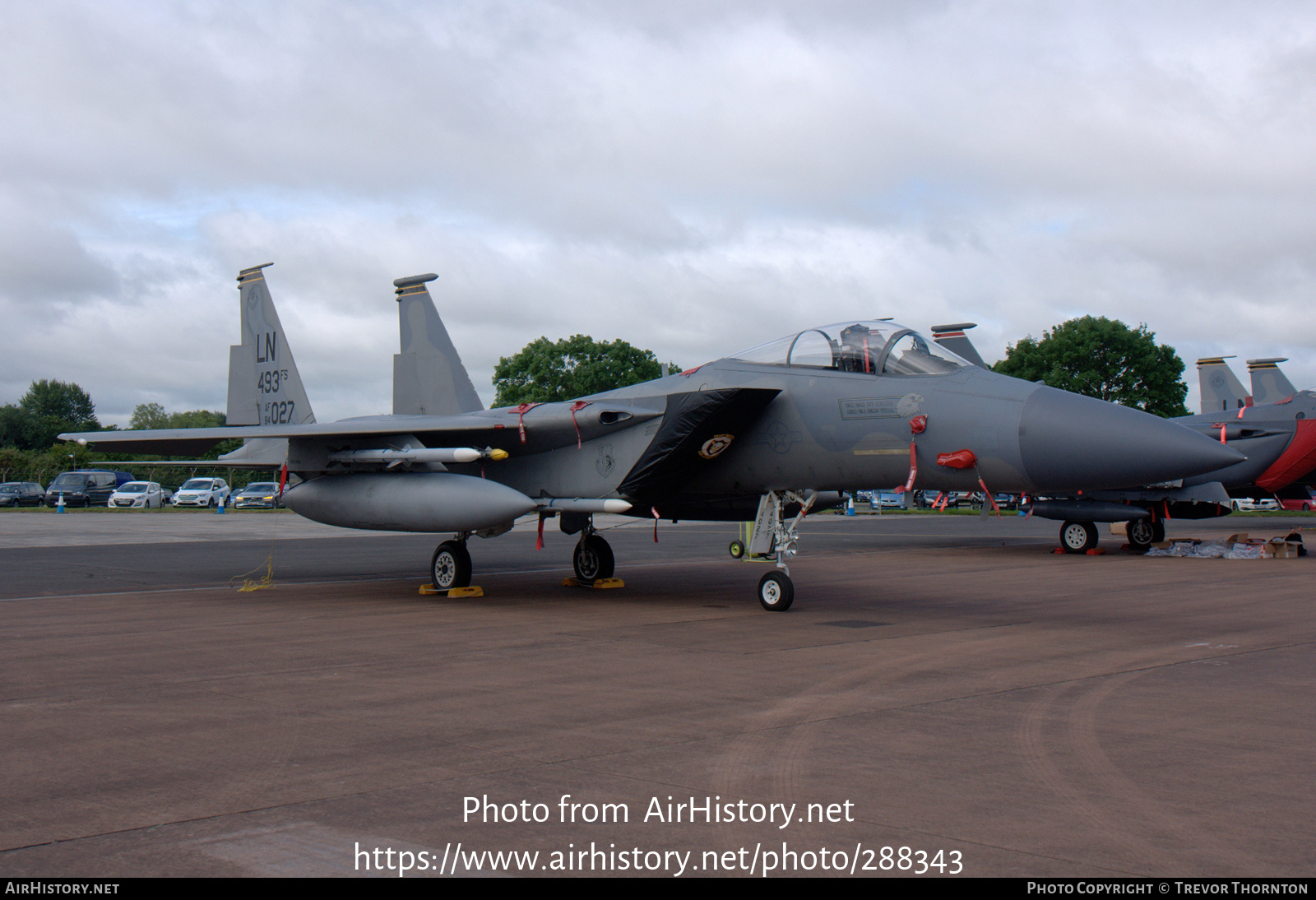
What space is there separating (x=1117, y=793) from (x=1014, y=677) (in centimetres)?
271

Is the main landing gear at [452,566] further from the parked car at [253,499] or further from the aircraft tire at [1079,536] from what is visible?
the parked car at [253,499]

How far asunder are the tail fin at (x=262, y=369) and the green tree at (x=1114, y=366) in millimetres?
48631

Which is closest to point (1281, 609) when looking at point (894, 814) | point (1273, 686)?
point (1273, 686)

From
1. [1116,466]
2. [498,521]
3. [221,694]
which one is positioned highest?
[1116,466]

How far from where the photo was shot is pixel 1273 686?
6.30 meters

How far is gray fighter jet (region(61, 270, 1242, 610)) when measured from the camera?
8.38m

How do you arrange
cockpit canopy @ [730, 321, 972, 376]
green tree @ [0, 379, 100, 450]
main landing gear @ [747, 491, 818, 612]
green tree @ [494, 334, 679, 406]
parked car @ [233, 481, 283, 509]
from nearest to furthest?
cockpit canopy @ [730, 321, 972, 376], main landing gear @ [747, 491, 818, 612], parked car @ [233, 481, 283, 509], green tree @ [494, 334, 679, 406], green tree @ [0, 379, 100, 450]

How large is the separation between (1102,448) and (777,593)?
11.4 feet

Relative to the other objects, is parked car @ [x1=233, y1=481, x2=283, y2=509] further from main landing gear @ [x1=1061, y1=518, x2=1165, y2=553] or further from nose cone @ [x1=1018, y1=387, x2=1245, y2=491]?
nose cone @ [x1=1018, y1=387, x2=1245, y2=491]

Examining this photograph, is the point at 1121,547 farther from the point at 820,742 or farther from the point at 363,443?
the point at 820,742

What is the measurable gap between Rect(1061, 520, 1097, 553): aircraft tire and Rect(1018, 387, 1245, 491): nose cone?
12.2 m

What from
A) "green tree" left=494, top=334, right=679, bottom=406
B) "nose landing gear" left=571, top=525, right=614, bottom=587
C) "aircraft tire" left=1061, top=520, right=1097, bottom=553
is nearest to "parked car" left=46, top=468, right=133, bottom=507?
"green tree" left=494, top=334, right=679, bottom=406

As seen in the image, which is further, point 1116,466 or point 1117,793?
point 1116,466

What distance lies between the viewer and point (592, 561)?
43.3ft
